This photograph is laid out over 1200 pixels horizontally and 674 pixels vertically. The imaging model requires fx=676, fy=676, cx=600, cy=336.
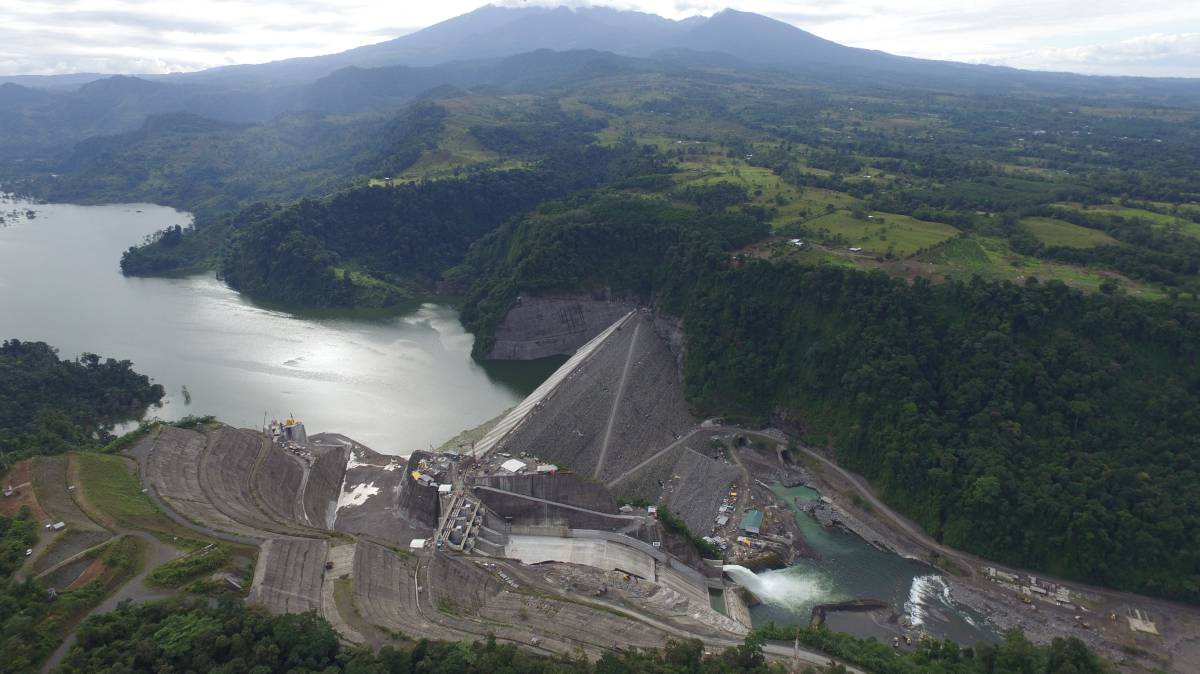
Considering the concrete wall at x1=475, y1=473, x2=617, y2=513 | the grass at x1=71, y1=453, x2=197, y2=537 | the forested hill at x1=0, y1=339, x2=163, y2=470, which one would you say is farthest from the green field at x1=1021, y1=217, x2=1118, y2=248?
the forested hill at x1=0, y1=339, x2=163, y2=470

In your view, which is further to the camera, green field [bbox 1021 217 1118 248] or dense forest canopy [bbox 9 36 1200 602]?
green field [bbox 1021 217 1118 248]

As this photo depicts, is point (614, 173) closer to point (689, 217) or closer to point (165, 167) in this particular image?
point (689, 217)

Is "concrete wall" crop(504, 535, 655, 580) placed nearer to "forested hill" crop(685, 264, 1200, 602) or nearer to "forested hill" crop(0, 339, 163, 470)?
"forested hill" crop(685, 264, 1200, 602)

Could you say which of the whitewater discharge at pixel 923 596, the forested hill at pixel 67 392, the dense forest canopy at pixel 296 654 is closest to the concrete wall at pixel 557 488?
the dense forest canopy at pixel 296 654

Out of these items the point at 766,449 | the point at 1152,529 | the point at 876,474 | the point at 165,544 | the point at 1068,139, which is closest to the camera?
the point at 165,544

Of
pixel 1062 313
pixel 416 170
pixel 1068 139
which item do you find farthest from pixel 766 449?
pixel 1068 139

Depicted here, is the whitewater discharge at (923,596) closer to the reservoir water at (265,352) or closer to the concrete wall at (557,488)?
the concrete wall at (557,488)
